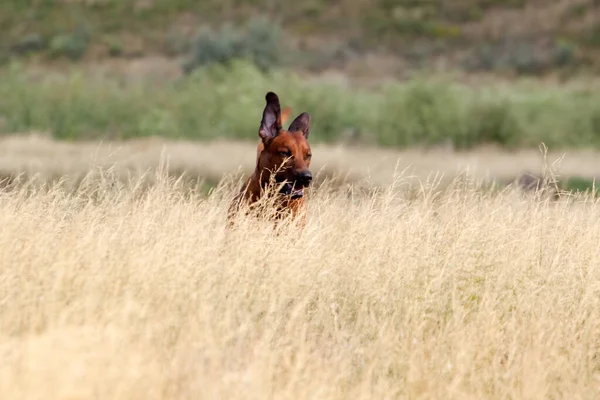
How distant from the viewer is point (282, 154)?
338 inches

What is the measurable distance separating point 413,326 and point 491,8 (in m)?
54.8

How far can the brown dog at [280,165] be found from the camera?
8453mm

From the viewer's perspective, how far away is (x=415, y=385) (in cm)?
605

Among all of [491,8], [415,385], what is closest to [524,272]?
[415,385]

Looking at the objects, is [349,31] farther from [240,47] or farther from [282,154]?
[282,154]

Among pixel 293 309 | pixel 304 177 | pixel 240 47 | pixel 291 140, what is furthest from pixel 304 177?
pixel 240 47

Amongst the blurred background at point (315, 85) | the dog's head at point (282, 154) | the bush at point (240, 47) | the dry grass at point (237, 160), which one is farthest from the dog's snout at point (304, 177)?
the bush at point (240, 47)

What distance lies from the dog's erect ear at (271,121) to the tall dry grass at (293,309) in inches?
34.2

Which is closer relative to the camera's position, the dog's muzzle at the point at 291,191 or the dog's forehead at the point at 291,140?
the dog's muzzle at the point at 291,191

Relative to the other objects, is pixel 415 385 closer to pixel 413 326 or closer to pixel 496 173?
pixel 413 326

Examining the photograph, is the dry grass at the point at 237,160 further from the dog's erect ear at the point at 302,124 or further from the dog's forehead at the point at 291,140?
the dog's forehead at the point at 291,140

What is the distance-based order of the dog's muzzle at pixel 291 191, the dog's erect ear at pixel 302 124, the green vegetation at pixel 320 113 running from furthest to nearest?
the green vegetation at pixel 320 113, the dog's erect ear at pixel 302 124, the dog's muzzle at pixel 291 191

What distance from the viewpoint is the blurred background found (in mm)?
24922

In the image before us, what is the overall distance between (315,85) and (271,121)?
24906 millimetres
